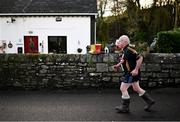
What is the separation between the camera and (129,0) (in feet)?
136

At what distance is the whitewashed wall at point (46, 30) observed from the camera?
29534 millimetres

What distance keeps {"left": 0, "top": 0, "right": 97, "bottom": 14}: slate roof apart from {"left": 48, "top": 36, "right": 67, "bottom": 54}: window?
2.05m

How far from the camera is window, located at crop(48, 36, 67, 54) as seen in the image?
29.8 meters

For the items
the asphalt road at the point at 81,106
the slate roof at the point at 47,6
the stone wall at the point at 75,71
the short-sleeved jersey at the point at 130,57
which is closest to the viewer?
the asphalt road at the point at 81,106

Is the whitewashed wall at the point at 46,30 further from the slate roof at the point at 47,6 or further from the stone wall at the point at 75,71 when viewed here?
the stone wall at the point at 75,71

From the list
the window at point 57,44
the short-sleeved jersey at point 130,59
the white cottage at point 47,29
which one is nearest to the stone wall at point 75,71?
the short-sleeved jersey at point 130,59

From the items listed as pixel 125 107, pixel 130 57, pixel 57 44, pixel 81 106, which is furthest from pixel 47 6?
pixel 125 107

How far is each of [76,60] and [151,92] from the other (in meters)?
2.34

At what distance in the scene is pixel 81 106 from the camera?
916 centimetres

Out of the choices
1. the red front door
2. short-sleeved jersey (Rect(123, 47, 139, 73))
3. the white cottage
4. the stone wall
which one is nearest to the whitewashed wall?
the white cottage

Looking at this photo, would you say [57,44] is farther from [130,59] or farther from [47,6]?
[130,59]

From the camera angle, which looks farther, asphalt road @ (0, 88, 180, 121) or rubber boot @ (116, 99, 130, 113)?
rubber boot @ (116, 99, 130, 113)

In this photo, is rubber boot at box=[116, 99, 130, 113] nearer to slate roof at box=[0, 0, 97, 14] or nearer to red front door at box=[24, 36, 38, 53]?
slate roof at box=[0, 0, 97, 14]

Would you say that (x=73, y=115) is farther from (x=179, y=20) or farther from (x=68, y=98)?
(x=179, y=20)
